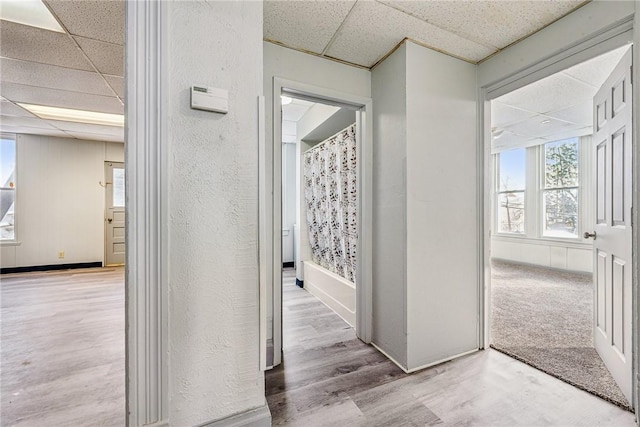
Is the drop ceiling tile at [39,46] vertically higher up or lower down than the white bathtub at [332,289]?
higher up

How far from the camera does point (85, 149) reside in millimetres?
5410

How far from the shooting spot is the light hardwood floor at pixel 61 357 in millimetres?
1581

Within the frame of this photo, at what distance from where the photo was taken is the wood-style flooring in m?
1.47

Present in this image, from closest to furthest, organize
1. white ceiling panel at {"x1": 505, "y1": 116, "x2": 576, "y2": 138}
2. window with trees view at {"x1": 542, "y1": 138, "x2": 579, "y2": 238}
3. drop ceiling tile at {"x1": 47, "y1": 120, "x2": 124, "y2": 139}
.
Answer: white ceiling panel at {"x1": 505, "y1": 116, "x2": 576, "y2": 138} < drop ceiling tile at {"x1": 47, "y1": 120, "x2": 124, "y2": 139} < window with trees view at {"x1": 542, "y1": 138, "x2": 579, "y2": 238}

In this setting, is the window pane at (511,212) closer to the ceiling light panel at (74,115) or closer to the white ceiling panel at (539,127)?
the white ceiling panel at (539,127)

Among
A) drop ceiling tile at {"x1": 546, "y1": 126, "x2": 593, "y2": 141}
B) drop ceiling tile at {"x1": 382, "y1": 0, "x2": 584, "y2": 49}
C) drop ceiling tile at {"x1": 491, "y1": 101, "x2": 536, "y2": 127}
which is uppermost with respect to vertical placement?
drop ceiling tile at {"x1": 491, "y1": 101, "x2": 536, "y2": 127}

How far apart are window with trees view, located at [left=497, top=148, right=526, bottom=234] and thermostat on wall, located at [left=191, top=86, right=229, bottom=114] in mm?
6542

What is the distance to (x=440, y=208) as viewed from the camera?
206cm

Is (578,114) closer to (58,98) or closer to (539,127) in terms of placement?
(539,127)

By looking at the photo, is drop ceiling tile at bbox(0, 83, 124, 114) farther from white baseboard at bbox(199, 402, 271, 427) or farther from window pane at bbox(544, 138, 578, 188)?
window pane at bbox(544, 138, 578, 188)

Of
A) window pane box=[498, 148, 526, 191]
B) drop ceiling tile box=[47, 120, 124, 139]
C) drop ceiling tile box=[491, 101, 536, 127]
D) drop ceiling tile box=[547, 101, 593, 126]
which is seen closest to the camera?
drop ceiling tile box=[547, 101, 593, 126]

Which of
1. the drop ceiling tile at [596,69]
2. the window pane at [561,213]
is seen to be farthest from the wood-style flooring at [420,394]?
the window pane at [561,213]

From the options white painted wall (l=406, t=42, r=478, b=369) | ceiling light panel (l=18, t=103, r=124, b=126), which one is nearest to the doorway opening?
white painted wall (l=406, t=42, r=478, b=369)

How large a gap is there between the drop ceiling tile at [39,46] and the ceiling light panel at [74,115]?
1744 millimetres
